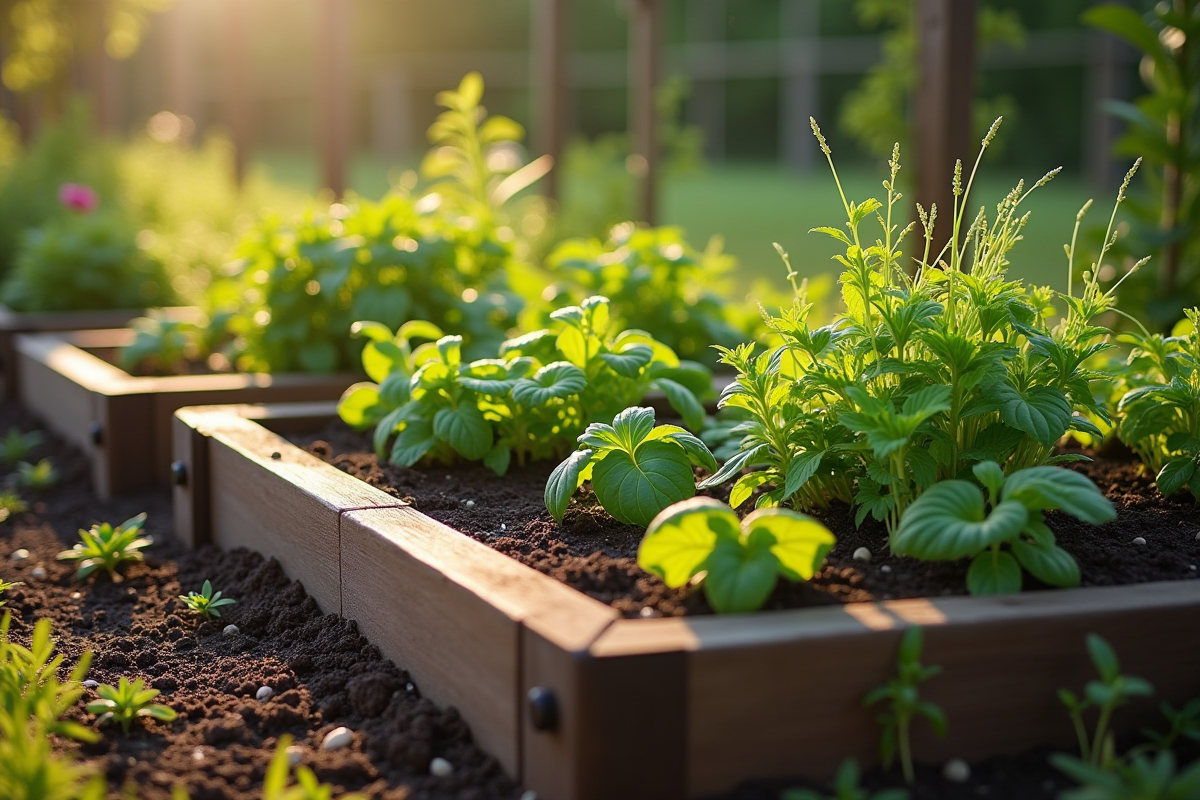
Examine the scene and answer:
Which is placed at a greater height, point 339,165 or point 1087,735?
point 339,165

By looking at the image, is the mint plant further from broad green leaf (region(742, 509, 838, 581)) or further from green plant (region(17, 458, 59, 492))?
green plant (region(17, 458, 59, 492))

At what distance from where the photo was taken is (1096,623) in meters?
1.58

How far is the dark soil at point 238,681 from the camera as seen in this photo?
1.64 m

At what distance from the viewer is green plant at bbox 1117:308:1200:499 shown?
82.4 inches

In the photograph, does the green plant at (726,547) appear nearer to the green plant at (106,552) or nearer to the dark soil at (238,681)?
the dark soil at (238,681)

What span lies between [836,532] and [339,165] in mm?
5694

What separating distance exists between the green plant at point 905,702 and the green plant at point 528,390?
920 millimetres

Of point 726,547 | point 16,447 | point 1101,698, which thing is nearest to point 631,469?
point 726,547

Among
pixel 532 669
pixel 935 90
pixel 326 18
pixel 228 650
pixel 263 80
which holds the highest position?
pixel 263 80

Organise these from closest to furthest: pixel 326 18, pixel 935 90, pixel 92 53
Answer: pixel 935 90
pixel 326 18
pixel 92 53

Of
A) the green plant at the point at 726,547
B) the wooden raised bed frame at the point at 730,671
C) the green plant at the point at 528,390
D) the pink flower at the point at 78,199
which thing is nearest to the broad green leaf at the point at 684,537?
the green plant at the point at 726,547

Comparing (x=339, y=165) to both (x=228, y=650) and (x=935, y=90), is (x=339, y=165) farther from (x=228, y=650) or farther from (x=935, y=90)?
(x=228, y=650)

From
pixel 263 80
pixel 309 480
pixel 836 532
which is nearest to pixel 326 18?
pixel 309 480

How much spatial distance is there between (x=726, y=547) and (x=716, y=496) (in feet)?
2.39
